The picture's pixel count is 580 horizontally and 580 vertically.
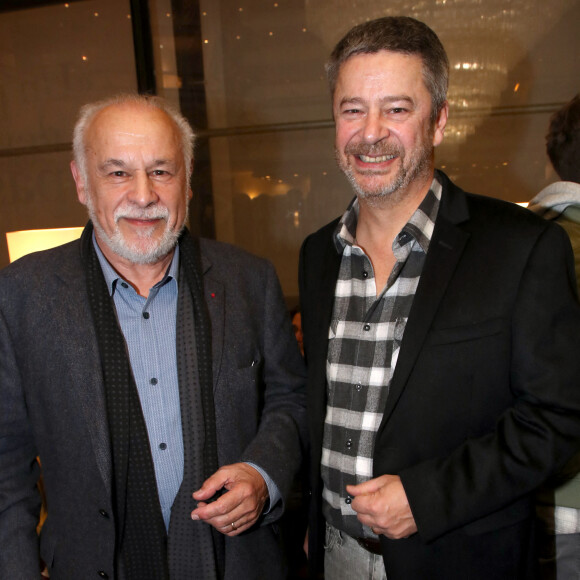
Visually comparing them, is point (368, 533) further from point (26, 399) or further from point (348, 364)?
point (26, 399)

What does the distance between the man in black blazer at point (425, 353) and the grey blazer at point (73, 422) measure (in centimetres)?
17

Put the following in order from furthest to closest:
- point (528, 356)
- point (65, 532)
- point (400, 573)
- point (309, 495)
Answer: point (309, 495) < point (65, 532) < point (400, 573) < point (528, 356)

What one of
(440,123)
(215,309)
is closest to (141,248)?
(215,309)

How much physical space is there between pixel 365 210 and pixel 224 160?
3.48 metres

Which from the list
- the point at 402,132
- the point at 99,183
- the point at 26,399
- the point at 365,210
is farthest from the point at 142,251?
the point at 402,132

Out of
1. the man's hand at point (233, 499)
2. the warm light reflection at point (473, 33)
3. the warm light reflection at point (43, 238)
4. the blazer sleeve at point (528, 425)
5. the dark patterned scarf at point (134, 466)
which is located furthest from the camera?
the warm light reflection at point (473, 33)

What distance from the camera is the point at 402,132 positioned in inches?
55.6

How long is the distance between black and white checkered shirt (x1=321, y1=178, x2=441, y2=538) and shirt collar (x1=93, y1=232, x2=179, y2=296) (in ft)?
1.57

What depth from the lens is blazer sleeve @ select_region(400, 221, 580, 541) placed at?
4.03ft

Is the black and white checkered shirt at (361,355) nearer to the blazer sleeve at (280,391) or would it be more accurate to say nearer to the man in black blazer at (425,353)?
the man in black blazer at (425,353)

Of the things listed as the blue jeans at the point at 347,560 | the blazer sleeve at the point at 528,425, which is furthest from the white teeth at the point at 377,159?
the blue jeans at the point at 347,560

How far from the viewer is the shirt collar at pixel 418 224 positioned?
1.43 metres

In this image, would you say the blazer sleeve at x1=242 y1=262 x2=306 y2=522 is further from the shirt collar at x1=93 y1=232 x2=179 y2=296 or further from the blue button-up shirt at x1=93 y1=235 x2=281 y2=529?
the shirt collar at x1=93 y1=232 x2=179 y2=296

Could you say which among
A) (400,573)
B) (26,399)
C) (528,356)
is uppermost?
(528,356)
